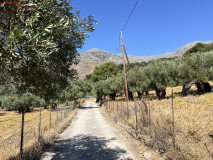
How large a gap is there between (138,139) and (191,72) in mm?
20638

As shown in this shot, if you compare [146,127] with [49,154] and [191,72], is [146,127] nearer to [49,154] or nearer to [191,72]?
[49,154]

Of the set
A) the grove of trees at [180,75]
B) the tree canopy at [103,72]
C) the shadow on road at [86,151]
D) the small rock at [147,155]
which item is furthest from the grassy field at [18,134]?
the tree canopy at [103,72]

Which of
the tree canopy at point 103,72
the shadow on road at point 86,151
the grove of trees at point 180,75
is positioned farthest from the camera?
the tree canopy at point 103,72

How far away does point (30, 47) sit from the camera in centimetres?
318

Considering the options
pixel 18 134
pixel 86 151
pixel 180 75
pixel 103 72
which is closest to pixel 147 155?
pixel 86 151

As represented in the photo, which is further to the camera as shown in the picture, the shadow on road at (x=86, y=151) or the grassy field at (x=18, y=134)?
the shadow on road at (x=86, y=151)

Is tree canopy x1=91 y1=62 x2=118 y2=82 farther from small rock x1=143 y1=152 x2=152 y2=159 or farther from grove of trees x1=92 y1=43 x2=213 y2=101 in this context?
small rock x1=143 y1=152 x2=152 y2=159

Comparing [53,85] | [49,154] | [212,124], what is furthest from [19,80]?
[212,124]

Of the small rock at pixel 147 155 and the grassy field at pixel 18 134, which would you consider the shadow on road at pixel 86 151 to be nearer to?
the small rock at pixel 147 155

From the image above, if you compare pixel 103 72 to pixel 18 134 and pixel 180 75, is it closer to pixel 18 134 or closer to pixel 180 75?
pixel 180 75

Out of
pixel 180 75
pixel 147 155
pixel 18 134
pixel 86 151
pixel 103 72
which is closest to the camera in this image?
pixel 147 155

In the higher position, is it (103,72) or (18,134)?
(103,72)

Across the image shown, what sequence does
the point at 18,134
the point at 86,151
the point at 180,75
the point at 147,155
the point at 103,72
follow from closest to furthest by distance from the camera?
1. the point at 147,155
2. the point at 86,151
3. the point at 18,134
4. the point at 180,75
5. the point at 103,72

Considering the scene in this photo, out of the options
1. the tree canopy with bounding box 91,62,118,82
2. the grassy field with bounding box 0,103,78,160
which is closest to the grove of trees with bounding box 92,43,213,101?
the grassy field with bounding box 0,103,78,160
